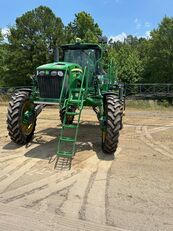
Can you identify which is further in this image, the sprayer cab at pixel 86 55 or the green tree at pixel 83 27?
the green tree at pixel 83 27

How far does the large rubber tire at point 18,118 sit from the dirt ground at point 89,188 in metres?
0.25

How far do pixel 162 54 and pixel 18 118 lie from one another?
3208 centimetres

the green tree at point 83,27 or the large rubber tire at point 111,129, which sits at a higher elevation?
the green tree at point 83,27

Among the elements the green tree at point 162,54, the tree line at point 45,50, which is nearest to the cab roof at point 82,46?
the tree line at point 45,50

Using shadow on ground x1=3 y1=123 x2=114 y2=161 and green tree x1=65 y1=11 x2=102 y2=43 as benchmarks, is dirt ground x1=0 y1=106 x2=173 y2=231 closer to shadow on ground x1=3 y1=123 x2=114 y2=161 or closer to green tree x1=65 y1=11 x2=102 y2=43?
shadow on ground x1=3 y1=123 x2=114 y2=161

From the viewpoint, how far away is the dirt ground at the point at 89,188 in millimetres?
4672

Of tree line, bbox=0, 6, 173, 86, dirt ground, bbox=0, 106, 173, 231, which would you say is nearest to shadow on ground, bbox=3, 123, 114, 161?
dirt ground, bbox=0, 106, 173, 231

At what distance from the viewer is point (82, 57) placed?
10359 mm

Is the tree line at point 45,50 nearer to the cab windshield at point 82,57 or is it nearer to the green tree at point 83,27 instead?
the green tree at point 83,27

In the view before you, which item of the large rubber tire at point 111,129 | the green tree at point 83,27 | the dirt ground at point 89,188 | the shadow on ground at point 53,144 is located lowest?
the dirt ground at point 89,188

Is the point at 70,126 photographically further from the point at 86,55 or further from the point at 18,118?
the point at 86,55

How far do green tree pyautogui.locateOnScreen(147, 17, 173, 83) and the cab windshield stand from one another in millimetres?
28822

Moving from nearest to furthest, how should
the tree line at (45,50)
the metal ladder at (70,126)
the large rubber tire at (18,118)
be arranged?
1. the metal ladder at (70,126)
2. the large rubber tire at (18,118)
3. the tree line at (45,50)

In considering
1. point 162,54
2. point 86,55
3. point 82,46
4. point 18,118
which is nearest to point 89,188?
point 18,118
